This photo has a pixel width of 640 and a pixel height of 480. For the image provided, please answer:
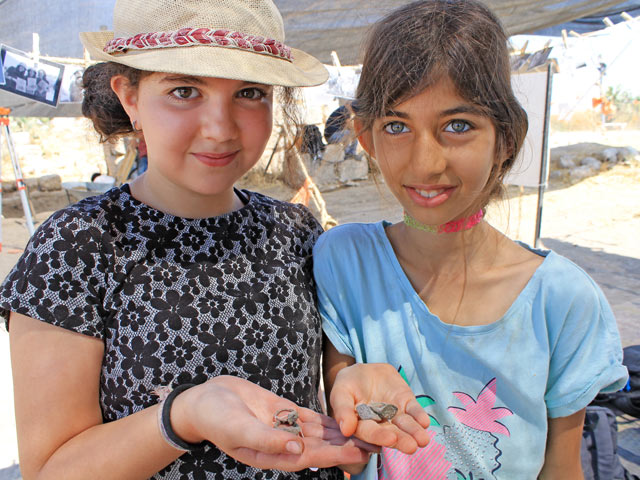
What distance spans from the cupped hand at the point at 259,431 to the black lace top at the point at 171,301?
17 centimetres

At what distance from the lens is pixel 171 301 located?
126cm

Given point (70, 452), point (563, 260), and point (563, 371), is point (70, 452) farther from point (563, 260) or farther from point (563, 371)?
point (563, 260)

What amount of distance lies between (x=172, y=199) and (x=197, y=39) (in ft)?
1.39

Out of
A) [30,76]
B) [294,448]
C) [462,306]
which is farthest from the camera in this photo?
[30,76]

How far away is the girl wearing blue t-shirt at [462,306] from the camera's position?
4.15 ft

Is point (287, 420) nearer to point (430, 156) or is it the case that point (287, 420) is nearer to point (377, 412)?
point (377, 412)

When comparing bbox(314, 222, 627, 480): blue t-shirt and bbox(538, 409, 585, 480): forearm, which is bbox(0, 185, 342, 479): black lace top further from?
bbox(538, 409, 585, 480): forearm

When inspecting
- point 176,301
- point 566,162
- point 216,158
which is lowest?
point 566,162

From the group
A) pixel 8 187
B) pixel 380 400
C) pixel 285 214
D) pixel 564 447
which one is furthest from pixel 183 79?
pixel 8 187

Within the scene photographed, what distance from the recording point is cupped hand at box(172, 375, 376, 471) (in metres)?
0.98

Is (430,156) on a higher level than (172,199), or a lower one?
higher

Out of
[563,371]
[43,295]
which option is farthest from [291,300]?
[563,371]

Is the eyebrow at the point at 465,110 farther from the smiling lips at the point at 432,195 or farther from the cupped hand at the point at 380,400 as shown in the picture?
the cupped hand at the point at 380,400

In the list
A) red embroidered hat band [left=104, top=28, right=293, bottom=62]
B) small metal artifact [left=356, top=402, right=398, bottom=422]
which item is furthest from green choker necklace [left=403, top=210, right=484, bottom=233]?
red embroidered hat band [left=104, top=28, right=293, bottom=62]
